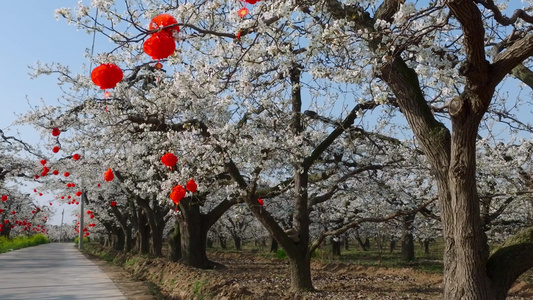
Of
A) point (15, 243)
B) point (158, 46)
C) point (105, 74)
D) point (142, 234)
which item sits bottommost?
point (15, 243)

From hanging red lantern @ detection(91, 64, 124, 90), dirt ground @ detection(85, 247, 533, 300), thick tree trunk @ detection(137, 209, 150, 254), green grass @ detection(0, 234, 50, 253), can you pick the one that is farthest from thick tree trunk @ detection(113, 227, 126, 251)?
hanging red lantern @ detection(91, 64, 124, 90)

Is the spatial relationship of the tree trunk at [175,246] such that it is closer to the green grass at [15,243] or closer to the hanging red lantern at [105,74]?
the hanging red lantern at [105,74]

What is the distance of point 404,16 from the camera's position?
517 cm

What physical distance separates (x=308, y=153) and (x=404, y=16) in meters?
6.16

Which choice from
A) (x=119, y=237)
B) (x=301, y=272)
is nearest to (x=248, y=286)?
(x=301, y=272)

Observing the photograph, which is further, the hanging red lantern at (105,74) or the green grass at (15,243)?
the green grass at (15,243)

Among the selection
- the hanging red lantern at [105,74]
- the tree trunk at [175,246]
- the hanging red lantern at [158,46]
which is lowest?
the tree trunk at [175,246]

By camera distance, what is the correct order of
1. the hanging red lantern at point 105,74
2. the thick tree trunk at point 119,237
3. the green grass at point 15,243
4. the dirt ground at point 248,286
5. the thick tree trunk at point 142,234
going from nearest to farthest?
the hanging red lantern at point 105,74 < the dirt ground at point 248,286 < the thick tree trunk at point 142,234 < the green grass at point 15,243 < the thick tree trunk at point 119,237

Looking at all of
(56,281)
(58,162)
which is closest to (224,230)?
(58,162)

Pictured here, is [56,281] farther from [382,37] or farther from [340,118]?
[382,37]

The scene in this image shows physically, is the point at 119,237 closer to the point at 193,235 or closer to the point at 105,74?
the point at 193,235

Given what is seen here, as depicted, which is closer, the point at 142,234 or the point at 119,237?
the point at 142,234

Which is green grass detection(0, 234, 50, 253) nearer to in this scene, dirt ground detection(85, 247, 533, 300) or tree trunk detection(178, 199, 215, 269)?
tree trunk detection(178, 199, 215, 269)

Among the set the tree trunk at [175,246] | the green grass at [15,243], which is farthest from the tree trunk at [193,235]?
the green grass at [15,243]
